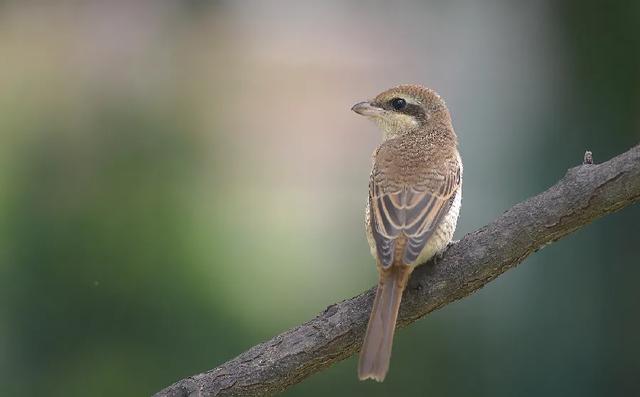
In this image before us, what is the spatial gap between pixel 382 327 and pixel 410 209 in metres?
0.48

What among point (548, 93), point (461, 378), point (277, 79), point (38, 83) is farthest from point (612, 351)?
point (38, 83)

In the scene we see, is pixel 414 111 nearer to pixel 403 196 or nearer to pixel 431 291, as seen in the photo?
pixel 403 196

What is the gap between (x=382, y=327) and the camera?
10.2 ft

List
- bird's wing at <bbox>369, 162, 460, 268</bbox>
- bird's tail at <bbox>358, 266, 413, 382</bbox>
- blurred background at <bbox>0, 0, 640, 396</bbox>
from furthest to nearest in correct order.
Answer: blurred background at <bbox>0, 0, 640, 396</bbox>, bird's wing at <bbox>369, 162, 460, 268</bbox>, bird's tail at <bbox>358, 266, 413, 382</bbox>

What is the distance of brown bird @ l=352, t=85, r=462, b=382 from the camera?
10.3ft

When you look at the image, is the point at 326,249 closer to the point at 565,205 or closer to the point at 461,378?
the point at 461,378

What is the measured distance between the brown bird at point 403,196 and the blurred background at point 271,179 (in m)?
2.04

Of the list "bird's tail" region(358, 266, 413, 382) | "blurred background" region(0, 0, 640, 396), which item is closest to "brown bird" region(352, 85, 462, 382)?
"bird's tail" region(358, 266, 413, 382)

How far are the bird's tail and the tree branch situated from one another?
84mm

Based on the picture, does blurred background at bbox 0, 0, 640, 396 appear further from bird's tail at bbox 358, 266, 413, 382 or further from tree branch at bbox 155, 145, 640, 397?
bird's tail at bbox 358, 266, 413, 382

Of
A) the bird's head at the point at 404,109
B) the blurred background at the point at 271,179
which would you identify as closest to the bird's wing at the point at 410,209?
the bird's head at the point at 404,109

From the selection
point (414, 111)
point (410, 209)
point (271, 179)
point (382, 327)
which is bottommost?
point (271, 179)

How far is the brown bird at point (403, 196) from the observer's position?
10.3 feet

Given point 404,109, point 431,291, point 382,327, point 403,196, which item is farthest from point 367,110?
point 382,327
